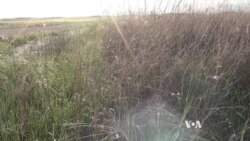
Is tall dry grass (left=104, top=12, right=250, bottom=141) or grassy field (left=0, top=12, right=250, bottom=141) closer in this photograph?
grassy field (left=0, top=12, right=250, bottom=141)

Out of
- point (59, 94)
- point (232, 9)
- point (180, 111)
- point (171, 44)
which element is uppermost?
point (232, 9)

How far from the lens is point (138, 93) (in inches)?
91.5

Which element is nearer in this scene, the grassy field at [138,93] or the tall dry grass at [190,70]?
the grassy field at [138,93]

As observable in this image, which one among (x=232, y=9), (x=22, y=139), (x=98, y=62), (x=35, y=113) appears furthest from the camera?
(x=232, y=9)

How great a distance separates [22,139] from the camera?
181 cm

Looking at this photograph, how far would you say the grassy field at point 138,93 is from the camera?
1.89 metres

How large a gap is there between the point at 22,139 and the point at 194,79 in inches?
52.1

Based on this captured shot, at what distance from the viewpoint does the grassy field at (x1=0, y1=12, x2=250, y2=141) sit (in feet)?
6.20

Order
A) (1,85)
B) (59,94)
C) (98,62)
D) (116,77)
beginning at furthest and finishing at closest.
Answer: (98,62) < (116,77) < (1,85) < (59,94)

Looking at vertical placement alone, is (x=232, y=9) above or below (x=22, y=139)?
above

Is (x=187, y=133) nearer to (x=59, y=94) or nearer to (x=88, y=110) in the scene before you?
(x=88, y=110)

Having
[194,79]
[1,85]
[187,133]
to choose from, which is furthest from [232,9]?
[1,85]

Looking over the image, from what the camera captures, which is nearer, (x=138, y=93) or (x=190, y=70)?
(x=138, y=93)

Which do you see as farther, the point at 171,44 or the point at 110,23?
the point at 110,23
